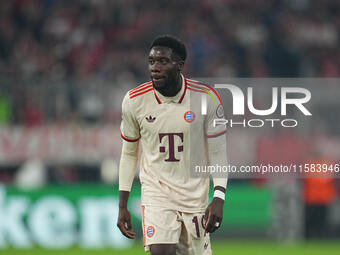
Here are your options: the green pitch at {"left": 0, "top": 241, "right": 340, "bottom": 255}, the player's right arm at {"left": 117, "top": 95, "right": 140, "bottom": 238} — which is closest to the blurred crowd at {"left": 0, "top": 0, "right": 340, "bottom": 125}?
the green pitch at {"left": 0, "top": 241, "right": 340, "bottom": 255}

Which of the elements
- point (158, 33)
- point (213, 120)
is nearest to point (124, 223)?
point (213, 120)

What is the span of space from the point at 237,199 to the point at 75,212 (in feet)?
8.00

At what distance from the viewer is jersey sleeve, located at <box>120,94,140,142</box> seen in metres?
5.68

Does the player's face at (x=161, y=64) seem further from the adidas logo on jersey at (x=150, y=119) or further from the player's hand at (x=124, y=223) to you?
the player's hand at (x=124, y=223)

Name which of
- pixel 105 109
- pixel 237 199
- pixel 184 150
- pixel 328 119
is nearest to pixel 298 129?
pixel 328 119

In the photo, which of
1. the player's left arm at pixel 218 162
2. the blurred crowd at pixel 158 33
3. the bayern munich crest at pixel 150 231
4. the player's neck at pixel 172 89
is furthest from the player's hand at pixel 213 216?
the blurred crowd at pixel 158 33

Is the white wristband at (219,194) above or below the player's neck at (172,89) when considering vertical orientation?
below

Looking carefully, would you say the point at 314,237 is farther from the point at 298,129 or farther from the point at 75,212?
the point at 75,212

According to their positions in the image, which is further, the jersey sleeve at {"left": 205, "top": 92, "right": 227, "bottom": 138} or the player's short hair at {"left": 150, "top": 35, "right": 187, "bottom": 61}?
the jersey sleeve at {"left": 205, "top": 92, "right": 227, "bottom": 138}

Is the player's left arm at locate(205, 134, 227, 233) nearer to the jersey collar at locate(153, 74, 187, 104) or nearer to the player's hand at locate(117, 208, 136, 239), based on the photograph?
the jersey collar at locate(153, 74, 187, 104)

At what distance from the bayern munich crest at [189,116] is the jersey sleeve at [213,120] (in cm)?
11

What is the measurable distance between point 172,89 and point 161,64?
0.86 feet

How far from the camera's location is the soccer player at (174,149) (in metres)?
5.54

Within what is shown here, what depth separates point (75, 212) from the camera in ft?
37.5
